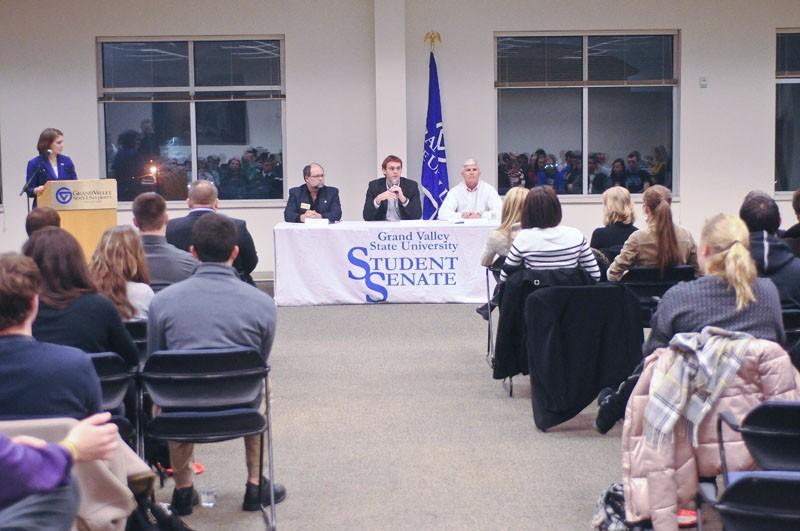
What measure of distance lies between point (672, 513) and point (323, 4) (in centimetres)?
927

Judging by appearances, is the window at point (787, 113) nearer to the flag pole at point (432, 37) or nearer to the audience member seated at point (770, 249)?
the flag pole at point (432, 37)

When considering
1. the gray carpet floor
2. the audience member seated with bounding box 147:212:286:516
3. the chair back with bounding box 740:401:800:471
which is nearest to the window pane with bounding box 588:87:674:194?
the gray carpet floor

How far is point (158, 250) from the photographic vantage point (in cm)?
515

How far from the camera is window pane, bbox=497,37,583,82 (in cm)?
1208

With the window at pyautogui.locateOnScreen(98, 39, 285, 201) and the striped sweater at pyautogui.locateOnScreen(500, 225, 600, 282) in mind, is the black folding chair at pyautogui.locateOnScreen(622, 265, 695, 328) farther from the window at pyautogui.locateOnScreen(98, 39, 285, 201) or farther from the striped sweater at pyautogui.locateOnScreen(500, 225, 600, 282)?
the window at pyautogui.locateOnScreen(98, 39, 285, 201)

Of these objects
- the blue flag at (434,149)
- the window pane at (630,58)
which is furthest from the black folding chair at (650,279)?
the window pane at (630,58)

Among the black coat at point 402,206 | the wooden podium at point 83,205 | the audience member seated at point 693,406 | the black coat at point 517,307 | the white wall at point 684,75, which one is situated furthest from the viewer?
the white wall at point 684,75

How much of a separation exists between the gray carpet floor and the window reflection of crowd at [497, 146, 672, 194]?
500 cm

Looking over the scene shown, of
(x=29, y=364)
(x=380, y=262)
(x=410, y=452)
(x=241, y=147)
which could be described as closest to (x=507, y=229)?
(x=410, y=452)

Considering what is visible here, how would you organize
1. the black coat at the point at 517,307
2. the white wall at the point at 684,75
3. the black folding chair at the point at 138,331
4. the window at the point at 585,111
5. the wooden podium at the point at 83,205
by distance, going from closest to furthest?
the black folding chair at the point at 138,331 < the black coat at the point at 517,307 < the wooden podium at the point at 83,205 < the white wall at the point at 684,75 < the window at the point at 585,111

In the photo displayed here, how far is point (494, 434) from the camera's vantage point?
5.35 m

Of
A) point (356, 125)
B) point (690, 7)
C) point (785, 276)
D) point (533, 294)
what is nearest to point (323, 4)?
point (356, 125)

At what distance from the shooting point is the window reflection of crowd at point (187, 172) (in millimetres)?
12188

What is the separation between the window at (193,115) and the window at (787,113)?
18.2 feet
